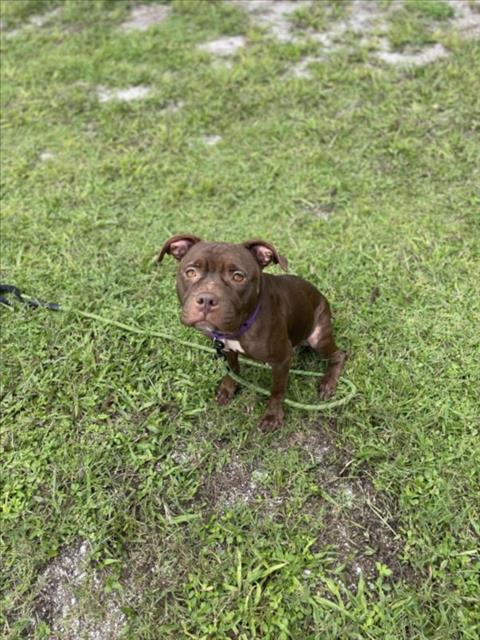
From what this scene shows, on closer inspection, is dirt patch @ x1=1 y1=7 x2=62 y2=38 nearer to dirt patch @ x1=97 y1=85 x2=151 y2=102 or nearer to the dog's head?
dirt patch @ x1=97 y1=85 x2=151 y2=102

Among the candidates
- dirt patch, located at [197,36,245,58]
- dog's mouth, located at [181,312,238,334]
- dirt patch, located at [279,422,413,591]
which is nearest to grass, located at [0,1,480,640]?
dirt patch, located at [279,422,413,591]

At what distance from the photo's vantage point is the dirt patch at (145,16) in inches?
277

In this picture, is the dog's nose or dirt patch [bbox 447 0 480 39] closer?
the dog's nose

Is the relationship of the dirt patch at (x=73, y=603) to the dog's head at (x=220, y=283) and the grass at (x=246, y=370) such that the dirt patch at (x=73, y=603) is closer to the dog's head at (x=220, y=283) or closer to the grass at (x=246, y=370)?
the grass at (x=246, y=370)

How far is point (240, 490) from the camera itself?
9.80ft

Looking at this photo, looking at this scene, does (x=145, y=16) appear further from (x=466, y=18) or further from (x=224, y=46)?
(x=466, y=18)

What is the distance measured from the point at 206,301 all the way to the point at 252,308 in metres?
0.33

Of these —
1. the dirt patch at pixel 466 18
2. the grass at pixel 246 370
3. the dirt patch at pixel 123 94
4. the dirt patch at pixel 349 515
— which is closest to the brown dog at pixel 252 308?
the grass at pixel 246 370

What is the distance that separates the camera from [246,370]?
11.5 ft

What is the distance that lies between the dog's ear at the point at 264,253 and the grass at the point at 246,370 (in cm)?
101

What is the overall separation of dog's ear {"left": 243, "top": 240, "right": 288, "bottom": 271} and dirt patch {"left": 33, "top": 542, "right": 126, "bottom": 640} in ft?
5.50

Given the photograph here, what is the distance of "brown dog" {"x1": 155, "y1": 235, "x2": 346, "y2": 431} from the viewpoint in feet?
8.00

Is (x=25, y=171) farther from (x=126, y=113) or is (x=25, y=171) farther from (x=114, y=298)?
(x=114, y=298)

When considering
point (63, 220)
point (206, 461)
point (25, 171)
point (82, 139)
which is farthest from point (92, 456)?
point (82, 139)
